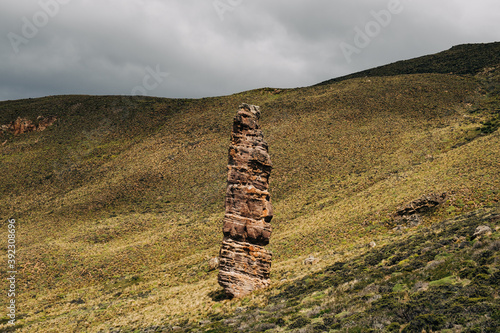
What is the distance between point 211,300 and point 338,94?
252ft

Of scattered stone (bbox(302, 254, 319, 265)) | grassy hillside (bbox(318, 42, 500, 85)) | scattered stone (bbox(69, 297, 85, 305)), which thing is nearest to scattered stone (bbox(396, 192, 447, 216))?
scattered stone (bbox(302, 254, 319, 265))

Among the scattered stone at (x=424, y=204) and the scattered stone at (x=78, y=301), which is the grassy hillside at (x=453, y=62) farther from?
the scattered stone at (x=78, y=301)

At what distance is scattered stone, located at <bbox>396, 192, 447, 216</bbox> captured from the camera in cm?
2970

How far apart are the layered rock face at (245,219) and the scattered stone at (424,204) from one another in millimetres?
16654

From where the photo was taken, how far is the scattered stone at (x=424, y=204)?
29703mm

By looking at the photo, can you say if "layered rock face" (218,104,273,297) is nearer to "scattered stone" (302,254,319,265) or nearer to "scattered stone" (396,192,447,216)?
"scattered stone" (302,254,319,265)

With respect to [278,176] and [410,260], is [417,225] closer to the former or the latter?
[410,260]

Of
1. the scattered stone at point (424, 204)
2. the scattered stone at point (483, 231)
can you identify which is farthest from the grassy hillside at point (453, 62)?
the scattered stone at point (483, 231)

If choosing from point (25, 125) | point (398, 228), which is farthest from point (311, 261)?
point (25, 125)

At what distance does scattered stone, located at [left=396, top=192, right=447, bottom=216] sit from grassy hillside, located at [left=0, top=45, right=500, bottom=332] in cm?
90

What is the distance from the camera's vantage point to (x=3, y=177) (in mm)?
68562

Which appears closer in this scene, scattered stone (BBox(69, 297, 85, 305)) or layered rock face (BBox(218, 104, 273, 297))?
layered rock face (BBox(218, 104, 273, 297))

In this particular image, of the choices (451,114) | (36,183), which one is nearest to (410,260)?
(451,114)

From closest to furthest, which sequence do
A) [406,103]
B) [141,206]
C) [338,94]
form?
[141,206] < [406,103] < [338,94]
